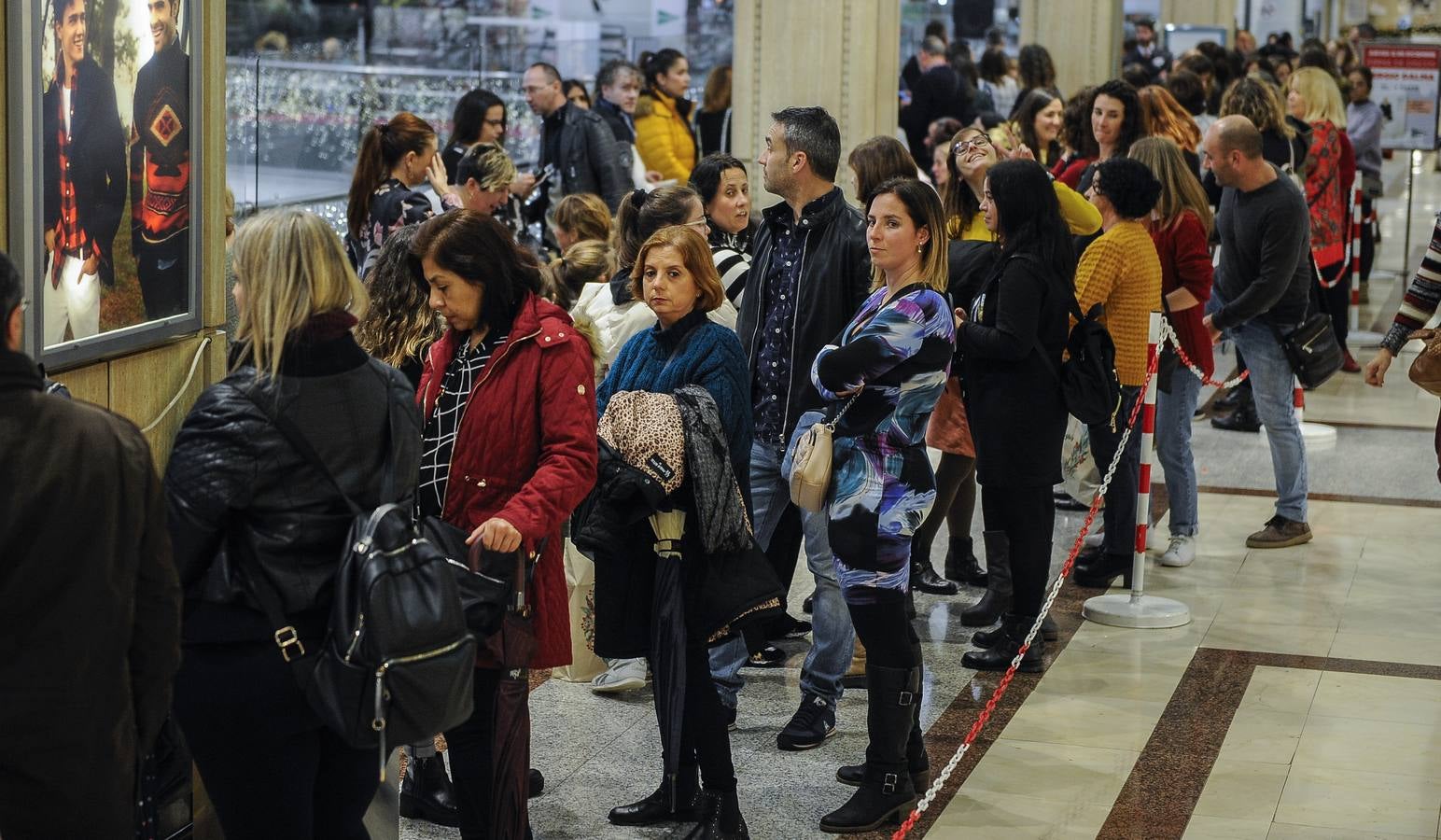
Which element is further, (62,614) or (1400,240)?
(1400,240)

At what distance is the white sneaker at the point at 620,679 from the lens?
6062 mm

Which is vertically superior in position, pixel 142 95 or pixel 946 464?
pixel 142 95

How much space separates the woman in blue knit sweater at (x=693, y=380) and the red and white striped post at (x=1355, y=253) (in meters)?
8.97

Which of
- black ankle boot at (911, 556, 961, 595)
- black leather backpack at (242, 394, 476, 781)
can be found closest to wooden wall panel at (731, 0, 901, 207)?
black ankle boot at (911, 556, 961, 595)

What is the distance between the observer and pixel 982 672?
6.43 m

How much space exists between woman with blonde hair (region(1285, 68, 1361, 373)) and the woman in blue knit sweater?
24.0 ft

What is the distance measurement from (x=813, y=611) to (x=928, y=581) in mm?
1899

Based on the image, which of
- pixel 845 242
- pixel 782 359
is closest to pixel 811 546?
pixel 782 359

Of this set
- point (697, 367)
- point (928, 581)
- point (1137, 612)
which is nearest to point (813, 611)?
point (697, 367)

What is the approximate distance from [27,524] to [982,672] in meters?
4.25

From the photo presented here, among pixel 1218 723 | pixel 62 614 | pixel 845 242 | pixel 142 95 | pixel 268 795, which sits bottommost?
pixel 1218 723

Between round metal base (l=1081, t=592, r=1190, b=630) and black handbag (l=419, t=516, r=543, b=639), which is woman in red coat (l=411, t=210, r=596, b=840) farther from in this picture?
round metal base (l=1081, t=592, r=1190, b=630)

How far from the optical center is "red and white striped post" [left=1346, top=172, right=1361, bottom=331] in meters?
13.1

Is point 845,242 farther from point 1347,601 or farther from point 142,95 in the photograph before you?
point 1347,601
